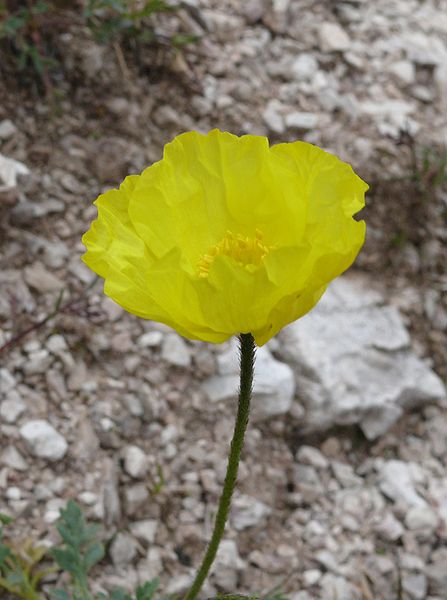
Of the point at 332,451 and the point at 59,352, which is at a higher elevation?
the point at 59,352

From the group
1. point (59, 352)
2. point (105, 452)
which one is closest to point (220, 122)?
point (59, 352)

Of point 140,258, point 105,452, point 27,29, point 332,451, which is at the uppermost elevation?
point 140,258

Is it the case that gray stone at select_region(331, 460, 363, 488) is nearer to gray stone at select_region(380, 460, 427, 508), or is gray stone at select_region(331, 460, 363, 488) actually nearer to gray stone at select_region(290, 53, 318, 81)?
gray stone at select_region(380, 460, 427, 508)

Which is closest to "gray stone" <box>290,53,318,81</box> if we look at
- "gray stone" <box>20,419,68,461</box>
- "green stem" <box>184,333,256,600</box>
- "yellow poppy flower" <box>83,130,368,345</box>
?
"gray stone" <box>20,419,68,461</box>

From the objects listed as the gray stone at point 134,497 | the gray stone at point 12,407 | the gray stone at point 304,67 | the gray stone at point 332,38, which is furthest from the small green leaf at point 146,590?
the gray stone at point 332,38

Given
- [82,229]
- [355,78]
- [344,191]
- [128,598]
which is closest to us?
[344,191]

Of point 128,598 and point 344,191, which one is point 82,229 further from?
point 344,191

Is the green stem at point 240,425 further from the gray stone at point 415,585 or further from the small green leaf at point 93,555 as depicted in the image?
the gray stone at point 415,585
